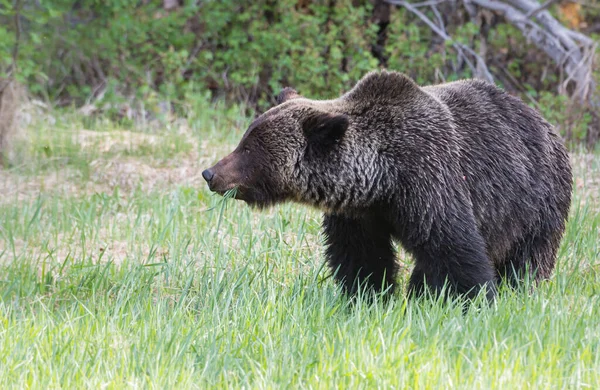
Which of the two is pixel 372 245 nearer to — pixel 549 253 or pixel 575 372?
pixel 549 253

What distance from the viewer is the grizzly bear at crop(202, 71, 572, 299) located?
4.60 metres

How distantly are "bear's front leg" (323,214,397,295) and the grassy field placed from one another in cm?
16

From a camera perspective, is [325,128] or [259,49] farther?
[259,49]

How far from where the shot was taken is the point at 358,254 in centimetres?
503

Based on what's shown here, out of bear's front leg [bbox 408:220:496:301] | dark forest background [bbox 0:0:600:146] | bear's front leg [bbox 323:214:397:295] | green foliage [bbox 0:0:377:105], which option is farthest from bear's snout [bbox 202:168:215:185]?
green foliage [bbox 0:0:377:105]

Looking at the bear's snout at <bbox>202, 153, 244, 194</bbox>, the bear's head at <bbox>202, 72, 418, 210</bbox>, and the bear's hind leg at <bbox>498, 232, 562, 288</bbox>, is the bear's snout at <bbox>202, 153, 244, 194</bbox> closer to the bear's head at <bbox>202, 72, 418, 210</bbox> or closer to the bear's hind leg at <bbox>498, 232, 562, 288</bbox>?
the bear's head at <bbox>202, 72, 418, 210</bbox>

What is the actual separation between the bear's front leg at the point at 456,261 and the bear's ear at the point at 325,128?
0.72 m

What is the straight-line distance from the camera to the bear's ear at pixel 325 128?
462 centimetres

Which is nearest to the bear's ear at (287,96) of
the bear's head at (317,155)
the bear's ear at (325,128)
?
the bear's head at (317,155)

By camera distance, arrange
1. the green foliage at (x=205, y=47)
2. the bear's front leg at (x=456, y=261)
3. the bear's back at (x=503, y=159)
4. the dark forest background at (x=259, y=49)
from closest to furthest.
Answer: the bear's front leg at (x=456, y=261) < the bear's back at (x=503, y=159) < the dark forest background at (x=259, y=49) < the green foliage at (x=205, y=47)

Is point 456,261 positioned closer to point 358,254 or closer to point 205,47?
point 358,254

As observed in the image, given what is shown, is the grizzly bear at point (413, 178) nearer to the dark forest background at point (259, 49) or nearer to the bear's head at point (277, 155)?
the bear's head at point (277, 155)

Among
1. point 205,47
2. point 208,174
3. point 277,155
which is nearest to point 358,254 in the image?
point 277,155

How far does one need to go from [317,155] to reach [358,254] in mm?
656
